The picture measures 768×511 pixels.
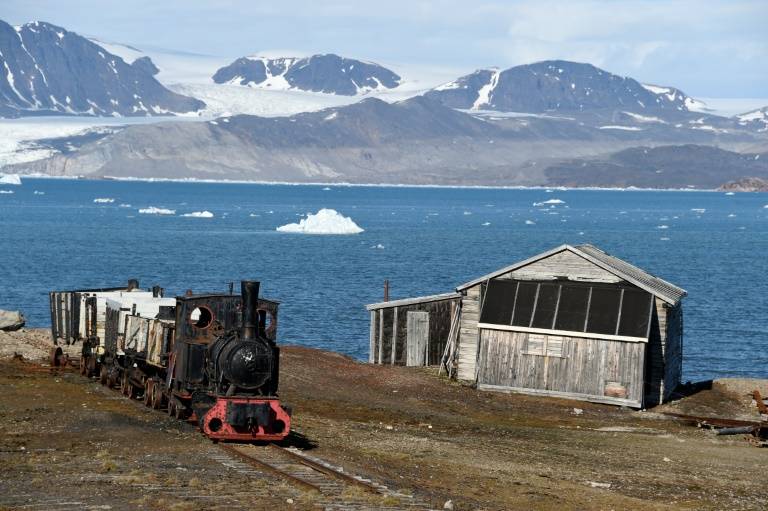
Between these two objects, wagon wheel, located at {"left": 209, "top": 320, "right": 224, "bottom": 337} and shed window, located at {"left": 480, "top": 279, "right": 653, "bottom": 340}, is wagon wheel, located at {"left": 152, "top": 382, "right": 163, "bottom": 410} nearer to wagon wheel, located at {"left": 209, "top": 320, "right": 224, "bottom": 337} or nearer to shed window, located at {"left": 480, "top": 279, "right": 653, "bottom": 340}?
wagon wheel, located at {"left": 209, "top": 320, "right": 224, "bottom": 337}

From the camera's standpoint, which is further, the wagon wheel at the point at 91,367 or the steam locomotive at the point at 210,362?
the wagon wheel at the point at 91,367

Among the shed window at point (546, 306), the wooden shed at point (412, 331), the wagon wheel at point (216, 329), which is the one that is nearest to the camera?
the wagon wheel at point (216, 329)

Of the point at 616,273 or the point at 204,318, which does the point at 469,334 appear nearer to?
the point at 616,273

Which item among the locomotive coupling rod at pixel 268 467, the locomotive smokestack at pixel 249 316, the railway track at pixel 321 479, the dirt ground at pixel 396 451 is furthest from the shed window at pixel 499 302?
the locomotive coupling rod at pixel 268 467

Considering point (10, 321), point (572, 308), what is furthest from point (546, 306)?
point (10, 321)

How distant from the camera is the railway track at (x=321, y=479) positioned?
19672 mm

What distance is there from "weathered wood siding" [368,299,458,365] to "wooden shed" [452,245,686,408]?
310cm

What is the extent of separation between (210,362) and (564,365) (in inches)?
582

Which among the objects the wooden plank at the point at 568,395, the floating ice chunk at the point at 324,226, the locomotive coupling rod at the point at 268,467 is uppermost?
the locomotive coupling rod at the point at 268,467

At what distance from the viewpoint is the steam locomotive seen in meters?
24.8

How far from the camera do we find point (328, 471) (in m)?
22.0

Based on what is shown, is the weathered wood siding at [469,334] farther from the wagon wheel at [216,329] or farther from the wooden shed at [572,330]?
the wagon wheel at [216,329]

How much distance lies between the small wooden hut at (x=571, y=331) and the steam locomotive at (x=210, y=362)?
11.2 metres

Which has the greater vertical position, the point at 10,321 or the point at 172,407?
the point at 172,407
